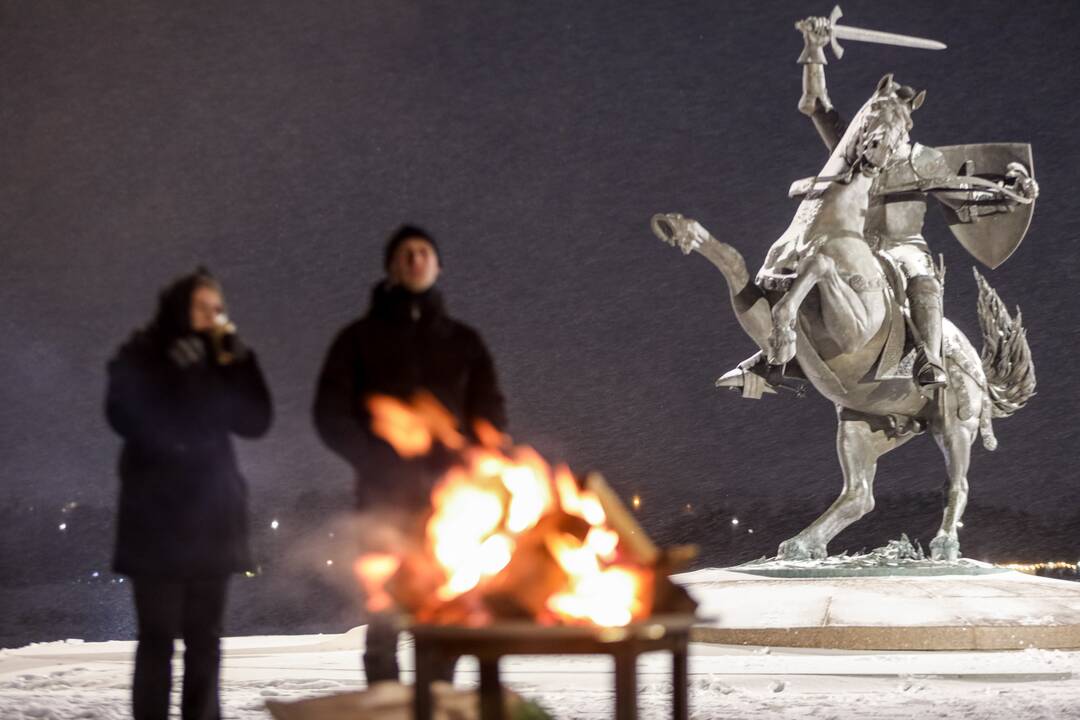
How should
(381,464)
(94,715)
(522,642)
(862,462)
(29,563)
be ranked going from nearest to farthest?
(522,642)
(381,464)
(94,715)
(862,462)
(29,563)

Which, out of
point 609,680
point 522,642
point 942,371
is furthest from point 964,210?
point 522,642

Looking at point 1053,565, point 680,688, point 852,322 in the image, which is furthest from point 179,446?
point 1053,565

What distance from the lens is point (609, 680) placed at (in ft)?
26.3

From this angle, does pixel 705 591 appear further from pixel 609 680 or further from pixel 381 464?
pixel 381 464

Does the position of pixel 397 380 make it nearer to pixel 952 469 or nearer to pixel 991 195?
pixel 952 469

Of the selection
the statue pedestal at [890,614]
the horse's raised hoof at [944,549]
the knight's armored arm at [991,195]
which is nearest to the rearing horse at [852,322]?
the horse's raised hoof at [944,549]

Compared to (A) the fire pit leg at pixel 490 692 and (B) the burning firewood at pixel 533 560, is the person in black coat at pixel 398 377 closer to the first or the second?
(B) the burning firewood at pixel 533 560

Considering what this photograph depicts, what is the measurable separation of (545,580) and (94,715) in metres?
3.29

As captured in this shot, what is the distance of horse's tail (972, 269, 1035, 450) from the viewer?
12.9 meters

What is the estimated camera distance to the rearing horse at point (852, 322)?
1132 centimetres

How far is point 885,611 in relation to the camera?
9883 mm

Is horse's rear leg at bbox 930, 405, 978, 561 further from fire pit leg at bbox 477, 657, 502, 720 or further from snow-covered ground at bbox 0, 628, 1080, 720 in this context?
fire pit leg at bbox 477, 657, 502, 720

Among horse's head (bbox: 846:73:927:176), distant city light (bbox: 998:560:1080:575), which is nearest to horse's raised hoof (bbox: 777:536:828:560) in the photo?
horse's head (bbox: 846:73:927:176)

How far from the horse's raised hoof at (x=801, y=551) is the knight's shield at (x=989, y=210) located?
3230mm
